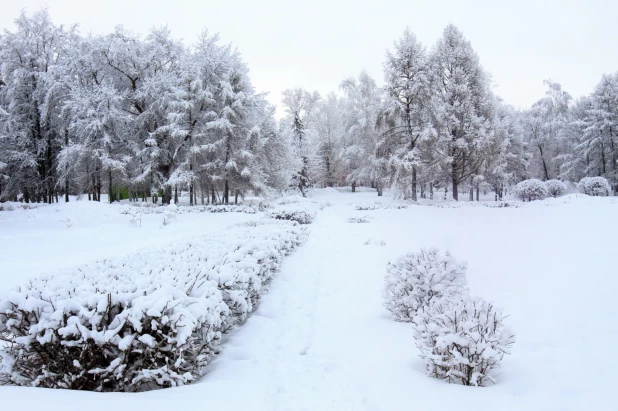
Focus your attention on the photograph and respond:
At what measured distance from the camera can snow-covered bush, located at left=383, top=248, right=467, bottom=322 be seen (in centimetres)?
420

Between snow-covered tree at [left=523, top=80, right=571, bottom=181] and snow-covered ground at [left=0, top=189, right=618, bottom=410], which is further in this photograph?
snow-covered tree at [left=523, top=80, right=571, bottom=181]

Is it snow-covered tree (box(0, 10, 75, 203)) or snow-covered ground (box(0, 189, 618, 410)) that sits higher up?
snow-covered tree (box(0, 10, 75, 203))

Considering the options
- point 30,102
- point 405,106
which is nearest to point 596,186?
point 405,106

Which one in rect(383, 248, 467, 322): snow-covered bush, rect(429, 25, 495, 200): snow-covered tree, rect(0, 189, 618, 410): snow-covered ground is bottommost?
rect(0, 189, 618, 410): snow-covered ground

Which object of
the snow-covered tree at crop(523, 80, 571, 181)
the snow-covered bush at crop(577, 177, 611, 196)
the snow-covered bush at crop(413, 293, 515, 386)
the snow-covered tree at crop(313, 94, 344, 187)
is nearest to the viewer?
the snow-covered bush at crop(413, 293, 515, 386)

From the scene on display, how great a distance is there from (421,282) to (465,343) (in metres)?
1.63

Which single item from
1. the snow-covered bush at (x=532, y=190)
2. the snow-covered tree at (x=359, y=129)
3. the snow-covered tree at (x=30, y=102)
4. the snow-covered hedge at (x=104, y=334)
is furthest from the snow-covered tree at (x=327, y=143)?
the snow-covered hedge at (x=104, y=334)

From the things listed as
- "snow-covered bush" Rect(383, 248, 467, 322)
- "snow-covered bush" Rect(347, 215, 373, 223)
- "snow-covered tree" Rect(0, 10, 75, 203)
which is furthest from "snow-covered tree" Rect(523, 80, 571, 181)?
"snow-covered tree" Rect(0, 10, 75, 203)

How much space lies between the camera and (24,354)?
2.59 meters

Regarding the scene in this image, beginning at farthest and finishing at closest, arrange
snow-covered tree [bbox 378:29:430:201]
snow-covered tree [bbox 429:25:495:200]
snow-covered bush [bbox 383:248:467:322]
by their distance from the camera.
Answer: snow-covered tree [bbox 378:29:430:201], snow-covered tree [bbox 429:25:495:200], snow-covered bush [bbox 383:248:467:322]

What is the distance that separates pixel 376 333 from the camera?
4.04m

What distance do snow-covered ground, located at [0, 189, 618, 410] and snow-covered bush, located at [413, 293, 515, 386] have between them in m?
0.13

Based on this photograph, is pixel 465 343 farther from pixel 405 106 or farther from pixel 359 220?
pixel 405 106

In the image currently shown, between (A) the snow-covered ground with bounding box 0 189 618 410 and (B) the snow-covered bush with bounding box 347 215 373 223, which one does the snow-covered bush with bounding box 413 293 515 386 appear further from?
(B) the snow-covered bush with bounding box 347 215 373 223
